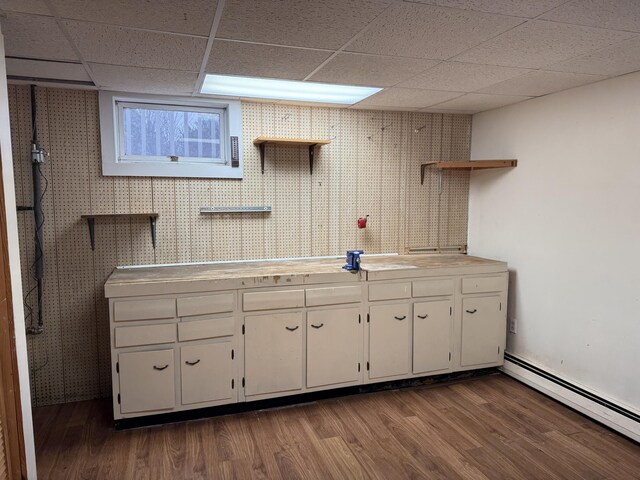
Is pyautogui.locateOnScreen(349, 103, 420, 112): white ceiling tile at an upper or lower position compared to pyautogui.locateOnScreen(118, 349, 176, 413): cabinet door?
upper

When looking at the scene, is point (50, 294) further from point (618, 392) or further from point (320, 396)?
point (618, 392)

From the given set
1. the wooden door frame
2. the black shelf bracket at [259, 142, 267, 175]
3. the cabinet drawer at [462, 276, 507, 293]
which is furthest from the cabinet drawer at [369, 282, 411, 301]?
the wooden door frame

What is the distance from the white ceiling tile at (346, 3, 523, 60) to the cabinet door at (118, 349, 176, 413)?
2122 mm

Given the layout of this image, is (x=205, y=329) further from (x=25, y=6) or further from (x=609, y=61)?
(x=609, y=61)

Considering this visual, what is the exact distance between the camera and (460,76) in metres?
2.60

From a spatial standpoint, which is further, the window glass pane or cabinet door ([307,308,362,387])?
the window glass pane

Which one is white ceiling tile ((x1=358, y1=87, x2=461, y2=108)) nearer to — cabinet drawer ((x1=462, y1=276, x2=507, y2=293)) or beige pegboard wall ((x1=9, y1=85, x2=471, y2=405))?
beige pegboard wall ((x1=9, y1=85, x2=471, y2=405))

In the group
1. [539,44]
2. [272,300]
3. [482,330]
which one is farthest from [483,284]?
[539,44]

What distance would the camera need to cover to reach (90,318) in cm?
303

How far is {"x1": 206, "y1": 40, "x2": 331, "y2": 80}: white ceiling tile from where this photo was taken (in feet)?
6.95

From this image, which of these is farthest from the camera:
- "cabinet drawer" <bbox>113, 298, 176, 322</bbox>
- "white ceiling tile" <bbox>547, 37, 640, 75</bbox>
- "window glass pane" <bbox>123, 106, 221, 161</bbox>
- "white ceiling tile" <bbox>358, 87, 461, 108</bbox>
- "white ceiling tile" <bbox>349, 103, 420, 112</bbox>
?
"white ceiling tile" <bbox>349, 103, 420, 112</bbox>

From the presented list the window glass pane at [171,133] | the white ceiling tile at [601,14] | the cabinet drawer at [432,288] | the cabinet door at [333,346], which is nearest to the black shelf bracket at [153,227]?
the window glass pane at [171,133]

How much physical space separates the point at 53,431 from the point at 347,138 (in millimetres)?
2931

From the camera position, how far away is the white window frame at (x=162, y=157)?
2947 millimetres
